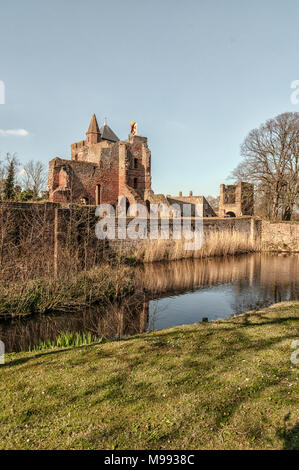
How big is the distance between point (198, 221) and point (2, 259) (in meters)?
13.9

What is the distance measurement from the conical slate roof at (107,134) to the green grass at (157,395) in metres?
36.2

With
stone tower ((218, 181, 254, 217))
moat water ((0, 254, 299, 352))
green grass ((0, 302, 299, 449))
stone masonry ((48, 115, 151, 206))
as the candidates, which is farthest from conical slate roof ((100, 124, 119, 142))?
green grass ((0, 302, 299, 449))

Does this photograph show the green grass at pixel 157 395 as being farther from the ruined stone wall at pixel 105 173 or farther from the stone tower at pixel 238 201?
the stone tower at pixel 238 201

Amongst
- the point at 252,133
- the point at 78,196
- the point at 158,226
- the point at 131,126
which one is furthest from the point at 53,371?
the point at 131,126

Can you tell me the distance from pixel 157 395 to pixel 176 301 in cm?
661

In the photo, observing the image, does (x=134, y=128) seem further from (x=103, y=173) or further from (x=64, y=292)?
(x=64, y=292)

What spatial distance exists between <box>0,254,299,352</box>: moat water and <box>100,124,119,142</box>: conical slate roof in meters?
25.9

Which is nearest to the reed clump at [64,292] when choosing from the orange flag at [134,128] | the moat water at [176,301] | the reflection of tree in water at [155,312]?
the moat water at [176,301]

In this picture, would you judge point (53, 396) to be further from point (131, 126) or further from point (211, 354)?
point (131, 126)

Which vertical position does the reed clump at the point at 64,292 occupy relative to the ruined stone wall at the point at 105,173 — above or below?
below

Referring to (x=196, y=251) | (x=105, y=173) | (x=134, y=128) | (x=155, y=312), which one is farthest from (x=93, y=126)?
(x=155, y=312)

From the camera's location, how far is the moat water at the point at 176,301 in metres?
7.21

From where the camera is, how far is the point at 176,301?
9.77 meters
